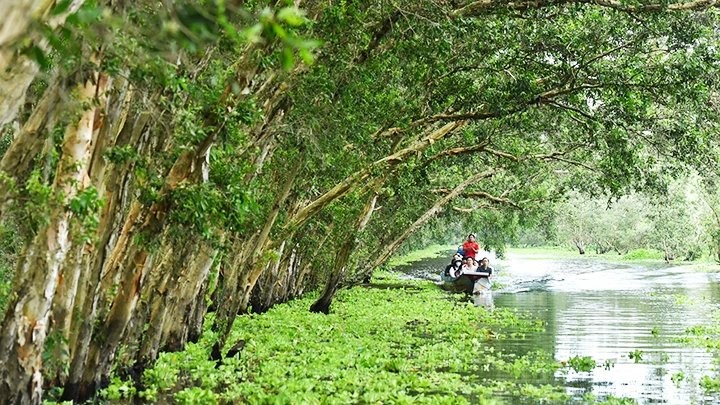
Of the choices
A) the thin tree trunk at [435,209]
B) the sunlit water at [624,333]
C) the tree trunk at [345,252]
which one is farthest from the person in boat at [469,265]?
the tree trunk at [345,252]

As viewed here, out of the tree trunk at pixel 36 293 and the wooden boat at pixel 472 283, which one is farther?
the wooden boat at pixel 472 283

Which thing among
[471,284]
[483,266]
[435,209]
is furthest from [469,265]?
[435,209]

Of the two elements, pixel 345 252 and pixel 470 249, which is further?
pixel 470 249

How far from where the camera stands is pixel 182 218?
1044 cm

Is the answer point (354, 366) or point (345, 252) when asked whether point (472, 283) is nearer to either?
point (345, 252)

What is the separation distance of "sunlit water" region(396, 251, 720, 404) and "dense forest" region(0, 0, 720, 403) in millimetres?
3767

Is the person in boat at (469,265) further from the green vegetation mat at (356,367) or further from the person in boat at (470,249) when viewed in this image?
the green vegetation mat at (356,367)

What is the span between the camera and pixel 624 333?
856 inches

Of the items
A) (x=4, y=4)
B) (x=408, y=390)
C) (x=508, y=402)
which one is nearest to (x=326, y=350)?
(x=408, y=390)

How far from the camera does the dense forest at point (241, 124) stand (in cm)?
766

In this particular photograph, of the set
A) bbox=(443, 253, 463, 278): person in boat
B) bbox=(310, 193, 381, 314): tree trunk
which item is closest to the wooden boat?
bbox=(443, 253, 463, 278): person in boat

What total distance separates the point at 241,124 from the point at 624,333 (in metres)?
13.4

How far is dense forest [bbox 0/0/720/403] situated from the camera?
25.1 feet

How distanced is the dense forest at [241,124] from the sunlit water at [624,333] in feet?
12.4
